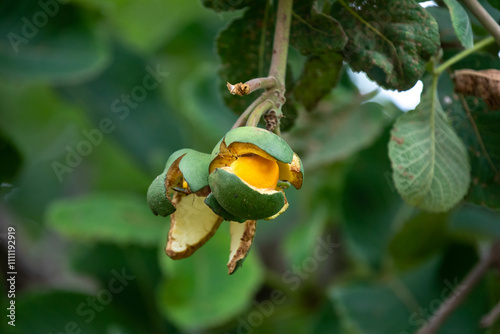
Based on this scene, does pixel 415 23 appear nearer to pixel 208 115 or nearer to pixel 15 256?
pixel 208 115

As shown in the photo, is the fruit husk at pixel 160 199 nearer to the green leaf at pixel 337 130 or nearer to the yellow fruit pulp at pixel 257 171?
the yellow fruit pulp at pixel 257 171

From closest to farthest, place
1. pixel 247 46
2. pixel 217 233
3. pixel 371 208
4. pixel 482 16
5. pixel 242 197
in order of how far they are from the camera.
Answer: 1. pixel 242 197
2. pixel 482 16
3. pixel 247 46
4. pixel 371 208
5. pixel 217 233

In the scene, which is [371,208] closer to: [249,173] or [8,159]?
[8,159]

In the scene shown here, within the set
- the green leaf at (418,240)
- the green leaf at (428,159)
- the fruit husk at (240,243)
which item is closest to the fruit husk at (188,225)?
the fruit husk at (240,243)

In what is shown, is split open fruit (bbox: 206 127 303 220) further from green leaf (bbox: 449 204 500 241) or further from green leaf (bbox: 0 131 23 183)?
green leaf (bbox: 449 204 500 241)

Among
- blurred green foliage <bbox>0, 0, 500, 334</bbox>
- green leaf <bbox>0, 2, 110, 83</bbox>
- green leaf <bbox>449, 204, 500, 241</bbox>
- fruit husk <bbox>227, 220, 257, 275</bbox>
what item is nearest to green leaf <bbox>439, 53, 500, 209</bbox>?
blurred green foliage <bbox>0, 0, 500, 334</bbox>

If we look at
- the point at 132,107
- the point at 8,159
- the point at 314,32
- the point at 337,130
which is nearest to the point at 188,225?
the point at 314,32
